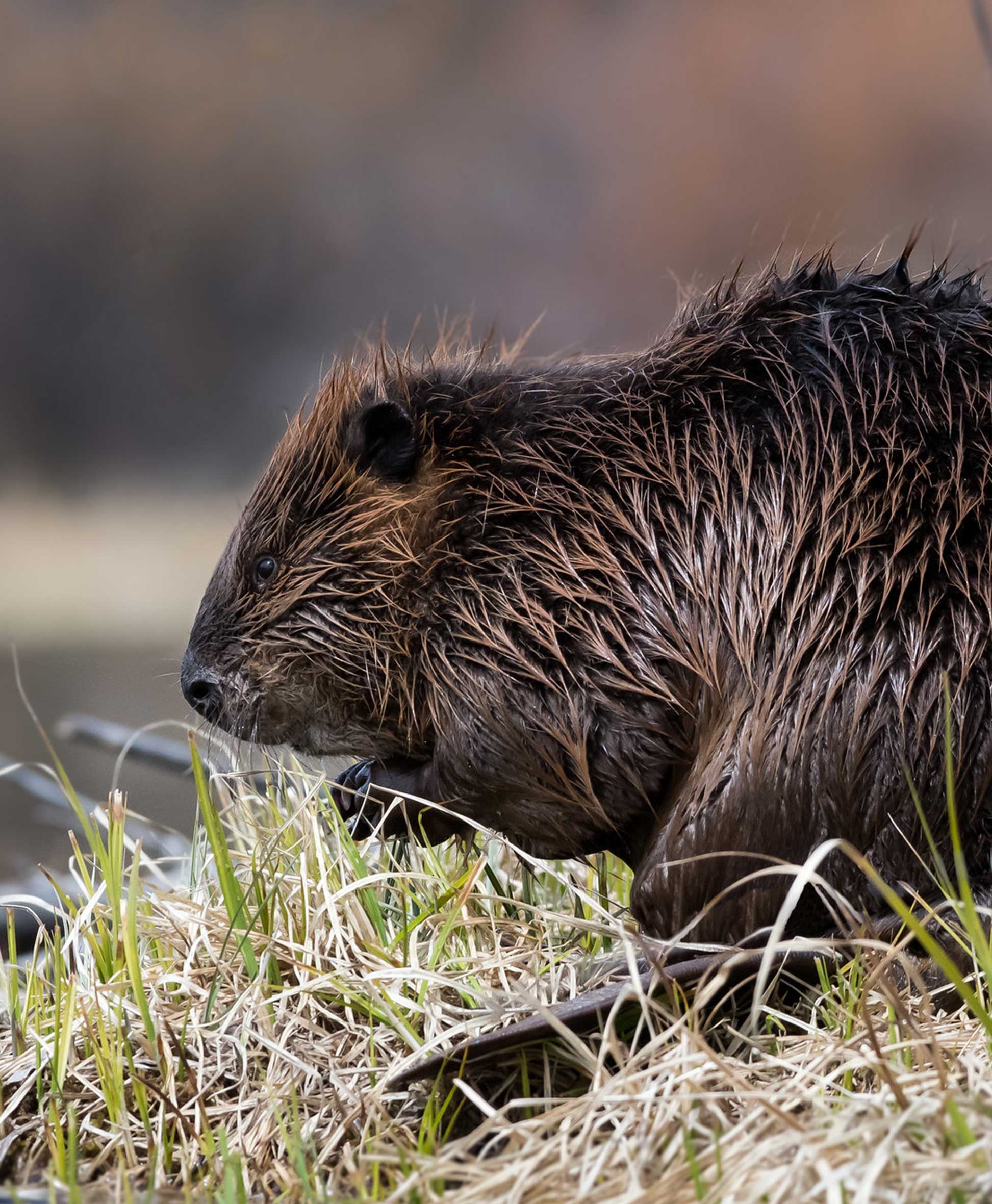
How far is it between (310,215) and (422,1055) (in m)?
2.42

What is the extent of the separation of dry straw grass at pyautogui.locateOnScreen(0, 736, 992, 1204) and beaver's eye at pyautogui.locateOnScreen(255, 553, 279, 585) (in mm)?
321

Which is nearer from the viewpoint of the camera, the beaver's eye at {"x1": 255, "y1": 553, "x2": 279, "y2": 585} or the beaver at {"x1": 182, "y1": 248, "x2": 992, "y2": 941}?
the beaver at {"x1": 182, "y1": 248, "x2": 992, "y2": 941}

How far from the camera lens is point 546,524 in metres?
1.55

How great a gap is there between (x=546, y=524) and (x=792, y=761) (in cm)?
46

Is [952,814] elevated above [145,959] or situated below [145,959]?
above

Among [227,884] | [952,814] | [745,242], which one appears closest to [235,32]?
[745,242]

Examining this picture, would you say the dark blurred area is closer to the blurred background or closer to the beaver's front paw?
the blurred background

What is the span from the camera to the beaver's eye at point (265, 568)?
1688 mm

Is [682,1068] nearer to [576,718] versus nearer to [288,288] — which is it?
[576,718]

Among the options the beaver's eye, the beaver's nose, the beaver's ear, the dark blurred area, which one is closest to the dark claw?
the beaver's nose

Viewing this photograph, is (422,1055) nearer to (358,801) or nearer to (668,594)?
(358,801)

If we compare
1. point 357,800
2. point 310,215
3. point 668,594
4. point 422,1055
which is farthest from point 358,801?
point 310,215

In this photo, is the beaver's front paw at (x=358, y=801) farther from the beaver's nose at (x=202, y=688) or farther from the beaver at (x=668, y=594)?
the beaver's nose at (x=202, y=688)

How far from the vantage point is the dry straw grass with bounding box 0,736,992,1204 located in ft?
3.12
